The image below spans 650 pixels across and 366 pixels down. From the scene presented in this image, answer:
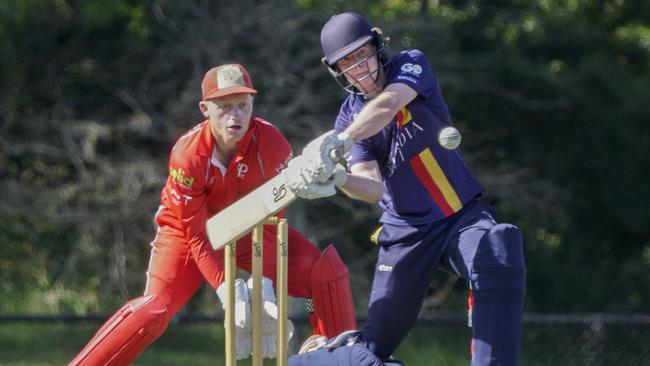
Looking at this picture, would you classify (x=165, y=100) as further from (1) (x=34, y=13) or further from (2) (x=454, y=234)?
(2) (x=454, y=234)

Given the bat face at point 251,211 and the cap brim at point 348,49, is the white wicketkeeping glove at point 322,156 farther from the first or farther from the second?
the cap brim at point 348,49

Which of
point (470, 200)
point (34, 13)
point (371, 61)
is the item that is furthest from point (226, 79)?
point (34, 13)

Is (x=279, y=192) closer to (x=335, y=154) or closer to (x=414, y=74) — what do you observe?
(x=335, y=154)

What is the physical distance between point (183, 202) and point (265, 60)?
9.27 ft

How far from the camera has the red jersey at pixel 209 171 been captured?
4.21 m

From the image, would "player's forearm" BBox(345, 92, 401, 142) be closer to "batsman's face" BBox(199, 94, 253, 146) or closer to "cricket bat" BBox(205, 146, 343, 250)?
"cricket bat" BBox(205, 146, 343, 250)

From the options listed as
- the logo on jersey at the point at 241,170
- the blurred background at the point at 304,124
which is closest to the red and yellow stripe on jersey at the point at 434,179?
the logo on jersey at the point at 241,170

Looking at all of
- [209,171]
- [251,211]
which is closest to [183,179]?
[209,171]

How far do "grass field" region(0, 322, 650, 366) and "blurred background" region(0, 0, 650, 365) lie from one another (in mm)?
50

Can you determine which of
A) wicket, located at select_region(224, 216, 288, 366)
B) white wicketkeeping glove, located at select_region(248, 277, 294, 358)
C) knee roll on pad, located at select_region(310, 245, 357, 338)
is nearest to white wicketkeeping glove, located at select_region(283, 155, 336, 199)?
wicket, located at select_region(224, 216, 288, 366)

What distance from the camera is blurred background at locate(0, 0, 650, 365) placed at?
6.93m

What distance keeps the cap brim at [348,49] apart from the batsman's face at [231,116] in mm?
699

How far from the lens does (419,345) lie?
6.11 m

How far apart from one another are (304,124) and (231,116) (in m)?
2.70
